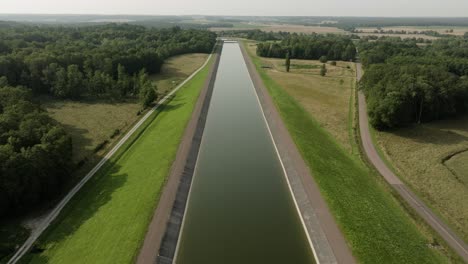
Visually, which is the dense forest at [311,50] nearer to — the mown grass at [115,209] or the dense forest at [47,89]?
the dense forest at [47,89]

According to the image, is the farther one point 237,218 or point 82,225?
point 237,218

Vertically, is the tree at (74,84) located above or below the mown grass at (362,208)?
above

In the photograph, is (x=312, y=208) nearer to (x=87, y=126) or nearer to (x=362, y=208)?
(x=362, y=208)

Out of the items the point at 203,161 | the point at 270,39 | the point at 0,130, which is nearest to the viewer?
the point at 0,130

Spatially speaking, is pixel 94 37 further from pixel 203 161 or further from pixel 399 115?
pixel 399 115

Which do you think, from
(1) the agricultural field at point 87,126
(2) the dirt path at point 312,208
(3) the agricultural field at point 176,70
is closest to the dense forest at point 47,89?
(1) the agricultural field at point 87,126

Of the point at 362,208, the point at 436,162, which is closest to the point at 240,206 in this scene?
the point at 362,208

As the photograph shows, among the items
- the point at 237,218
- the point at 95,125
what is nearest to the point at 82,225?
the point at 237,218
